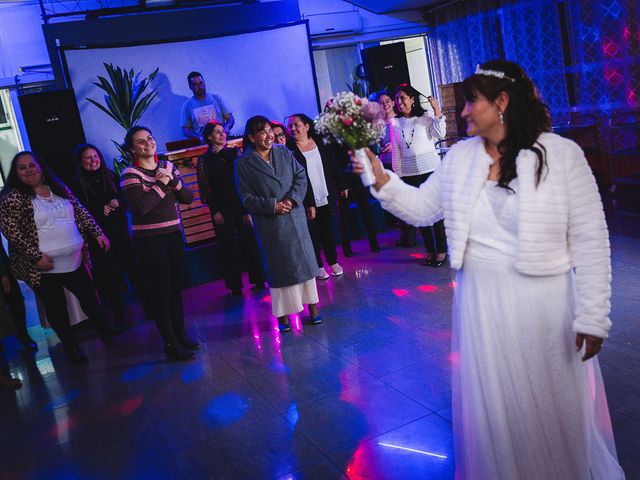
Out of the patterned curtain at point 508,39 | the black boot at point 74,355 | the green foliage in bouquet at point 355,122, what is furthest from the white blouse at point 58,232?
the patterned curtain at point 508,39

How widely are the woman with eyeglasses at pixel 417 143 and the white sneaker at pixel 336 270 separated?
83 centimetres

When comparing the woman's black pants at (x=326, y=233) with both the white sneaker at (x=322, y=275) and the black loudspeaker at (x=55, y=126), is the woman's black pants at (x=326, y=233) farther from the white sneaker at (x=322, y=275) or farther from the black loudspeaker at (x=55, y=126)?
the black loudspeaker at (x=55, y=126)

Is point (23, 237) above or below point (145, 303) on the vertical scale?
above

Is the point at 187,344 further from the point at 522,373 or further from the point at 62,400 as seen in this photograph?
the point at 522,373

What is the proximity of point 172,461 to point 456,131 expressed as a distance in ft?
22.9

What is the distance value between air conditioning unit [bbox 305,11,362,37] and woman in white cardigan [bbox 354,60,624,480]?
28.1 feet

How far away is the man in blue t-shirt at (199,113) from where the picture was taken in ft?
25.6

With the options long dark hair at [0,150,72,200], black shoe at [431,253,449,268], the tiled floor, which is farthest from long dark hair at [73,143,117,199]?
black shoe at [431,253,449,268]

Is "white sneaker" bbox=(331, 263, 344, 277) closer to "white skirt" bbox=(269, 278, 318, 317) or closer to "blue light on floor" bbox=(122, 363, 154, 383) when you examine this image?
"white skirt" bbox=(269, 278, 318, 317)

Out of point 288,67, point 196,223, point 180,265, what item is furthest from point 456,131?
point 180,265

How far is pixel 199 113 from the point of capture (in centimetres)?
781

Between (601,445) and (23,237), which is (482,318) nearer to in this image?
(601,445)

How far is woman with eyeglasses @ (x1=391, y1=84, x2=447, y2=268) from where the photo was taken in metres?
5.63

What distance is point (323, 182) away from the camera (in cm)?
584
